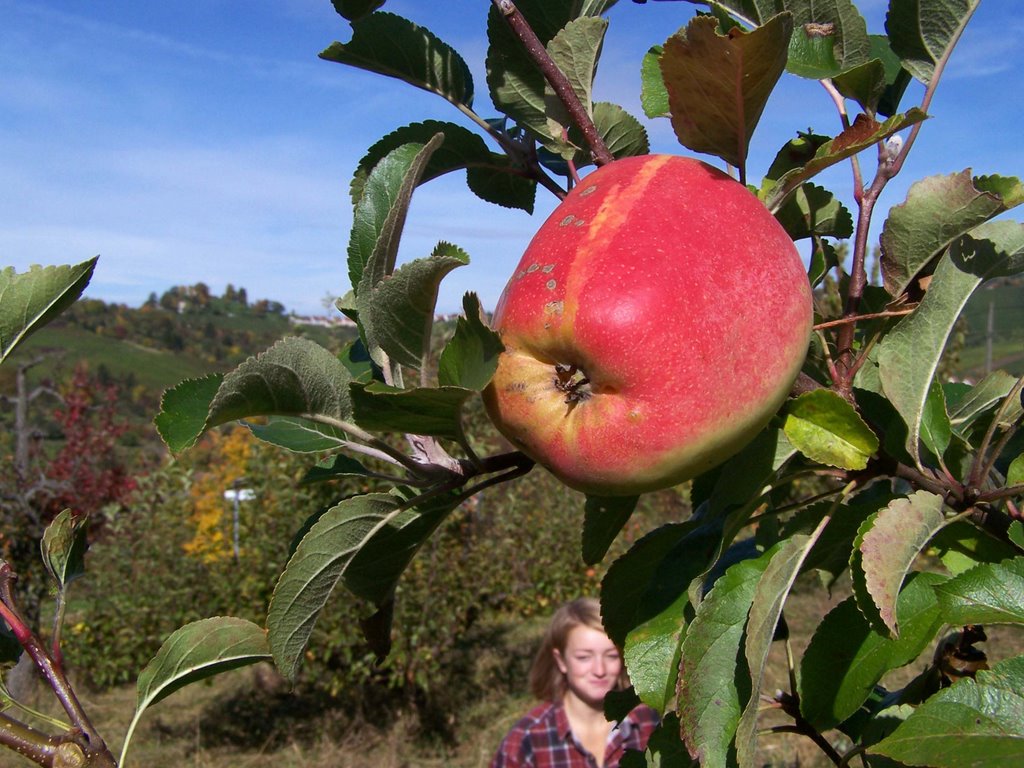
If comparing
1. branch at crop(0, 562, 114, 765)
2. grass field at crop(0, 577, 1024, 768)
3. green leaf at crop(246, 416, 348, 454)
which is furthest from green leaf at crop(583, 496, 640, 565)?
grass field at crop(0, 577, 1024, 768)

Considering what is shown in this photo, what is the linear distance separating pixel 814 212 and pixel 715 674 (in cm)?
44

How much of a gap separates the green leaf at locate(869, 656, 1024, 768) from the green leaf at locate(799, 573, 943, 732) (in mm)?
105

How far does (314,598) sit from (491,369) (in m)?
0.26

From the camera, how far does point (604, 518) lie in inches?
33.2

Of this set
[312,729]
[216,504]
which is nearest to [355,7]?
[312,729]

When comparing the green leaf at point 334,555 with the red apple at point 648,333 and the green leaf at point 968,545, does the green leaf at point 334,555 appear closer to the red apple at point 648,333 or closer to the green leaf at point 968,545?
the red apple at point 648,333

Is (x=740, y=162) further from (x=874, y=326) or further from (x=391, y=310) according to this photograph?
(x=391, y=310)

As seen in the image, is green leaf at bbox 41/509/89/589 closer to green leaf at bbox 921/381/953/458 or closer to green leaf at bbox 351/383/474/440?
green leaf at bbox 351/383/474/440

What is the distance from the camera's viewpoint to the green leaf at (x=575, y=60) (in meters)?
0.75

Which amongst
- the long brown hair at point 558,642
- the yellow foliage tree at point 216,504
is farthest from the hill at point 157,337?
the long brown hair at point 558,642

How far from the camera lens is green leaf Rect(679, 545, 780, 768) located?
0.65 m

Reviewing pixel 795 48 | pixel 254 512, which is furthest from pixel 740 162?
pixel 254 512

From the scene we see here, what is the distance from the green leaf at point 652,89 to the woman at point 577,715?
9.47 feet

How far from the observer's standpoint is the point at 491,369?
0.56m
